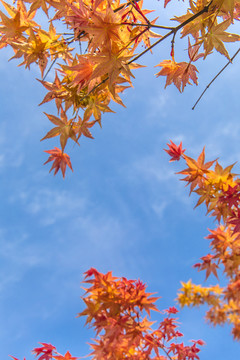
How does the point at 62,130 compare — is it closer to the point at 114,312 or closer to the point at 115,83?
the point at 115,83

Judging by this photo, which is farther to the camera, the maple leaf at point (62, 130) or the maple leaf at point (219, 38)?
the maple leaf at point (62, 130)

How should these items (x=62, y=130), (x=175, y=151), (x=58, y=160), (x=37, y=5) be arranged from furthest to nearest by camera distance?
1. (x=175, y=151)
2. (x=58, y=160)
3. (x=62, y=130)
4. (x=37, y=5)

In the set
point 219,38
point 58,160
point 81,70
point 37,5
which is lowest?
point 219,38

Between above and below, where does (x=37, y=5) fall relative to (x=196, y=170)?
above

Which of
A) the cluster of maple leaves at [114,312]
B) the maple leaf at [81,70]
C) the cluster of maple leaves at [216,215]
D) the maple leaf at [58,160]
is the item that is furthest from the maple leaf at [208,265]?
the maple leaf at [81,70]

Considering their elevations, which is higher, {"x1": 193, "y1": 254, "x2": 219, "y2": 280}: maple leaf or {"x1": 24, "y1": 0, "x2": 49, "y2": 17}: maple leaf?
{"x1": 24, "y1": 0, "x2": 49, "y2": 17}: maple leaf

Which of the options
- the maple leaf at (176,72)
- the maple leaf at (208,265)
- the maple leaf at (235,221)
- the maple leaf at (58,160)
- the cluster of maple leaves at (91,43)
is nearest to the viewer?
the cluster of maple leaves at (91,43)

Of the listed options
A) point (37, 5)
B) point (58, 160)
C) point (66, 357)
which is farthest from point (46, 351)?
point (37, 5)

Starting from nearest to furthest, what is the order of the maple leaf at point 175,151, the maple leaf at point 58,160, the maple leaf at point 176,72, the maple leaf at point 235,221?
the maple leaf at point 176,72 < the maple leaf at point 58,160 < the maple leaf at point 235,221 < the maple leaf at point 175,151

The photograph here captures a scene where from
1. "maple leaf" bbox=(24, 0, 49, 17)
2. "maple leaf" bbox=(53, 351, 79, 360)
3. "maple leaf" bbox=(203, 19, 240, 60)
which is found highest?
"maple leaf" bbox=(24, 0, 49, 17)

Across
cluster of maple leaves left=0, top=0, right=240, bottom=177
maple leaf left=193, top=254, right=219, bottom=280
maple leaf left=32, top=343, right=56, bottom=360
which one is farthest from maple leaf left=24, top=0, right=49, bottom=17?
maple leaf left=193, top=254, right=219, bottom=280

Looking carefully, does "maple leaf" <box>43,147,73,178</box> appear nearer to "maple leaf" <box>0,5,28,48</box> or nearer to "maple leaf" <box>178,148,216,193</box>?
"maple leaf" <box>0,5,28,48</box>

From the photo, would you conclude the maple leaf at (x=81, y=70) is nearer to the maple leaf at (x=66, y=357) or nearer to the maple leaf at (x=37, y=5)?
the maple leaf at (x=37, y=5)

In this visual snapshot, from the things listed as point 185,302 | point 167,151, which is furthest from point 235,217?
point 185,302
